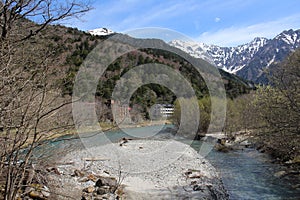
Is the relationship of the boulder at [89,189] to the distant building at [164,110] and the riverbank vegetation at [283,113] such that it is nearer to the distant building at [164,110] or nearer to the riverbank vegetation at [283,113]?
the riverbank vegetation at [283,113]

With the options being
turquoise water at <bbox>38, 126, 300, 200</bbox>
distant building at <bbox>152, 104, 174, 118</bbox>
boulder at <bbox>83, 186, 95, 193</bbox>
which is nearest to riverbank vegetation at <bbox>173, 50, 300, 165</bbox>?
turquoise water at <bbox>38, 126, 300, 200</bbox>

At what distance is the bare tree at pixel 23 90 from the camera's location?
3.80 meters

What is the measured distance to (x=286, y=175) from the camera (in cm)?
1488

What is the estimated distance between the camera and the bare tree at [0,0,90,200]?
380 cm

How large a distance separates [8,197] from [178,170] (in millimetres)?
13531

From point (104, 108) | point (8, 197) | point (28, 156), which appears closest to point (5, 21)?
point (28, 156)

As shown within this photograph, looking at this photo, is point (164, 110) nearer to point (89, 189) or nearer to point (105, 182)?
point (105, 182)

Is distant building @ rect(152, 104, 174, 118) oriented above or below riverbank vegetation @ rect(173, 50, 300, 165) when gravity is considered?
below

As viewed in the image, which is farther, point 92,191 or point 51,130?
point 92,191

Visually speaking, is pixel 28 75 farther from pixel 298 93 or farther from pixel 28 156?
pixel 298 93

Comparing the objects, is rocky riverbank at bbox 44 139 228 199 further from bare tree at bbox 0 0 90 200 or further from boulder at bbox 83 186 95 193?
bare tree at bbox 0 0 90 200

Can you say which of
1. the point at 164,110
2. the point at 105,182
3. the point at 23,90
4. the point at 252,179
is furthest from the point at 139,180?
the point at 164,110

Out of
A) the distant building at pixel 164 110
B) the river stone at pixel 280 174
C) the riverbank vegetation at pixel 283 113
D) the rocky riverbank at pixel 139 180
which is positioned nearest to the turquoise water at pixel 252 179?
the river stone at pixel 280 174

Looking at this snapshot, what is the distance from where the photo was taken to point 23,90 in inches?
A: 163
